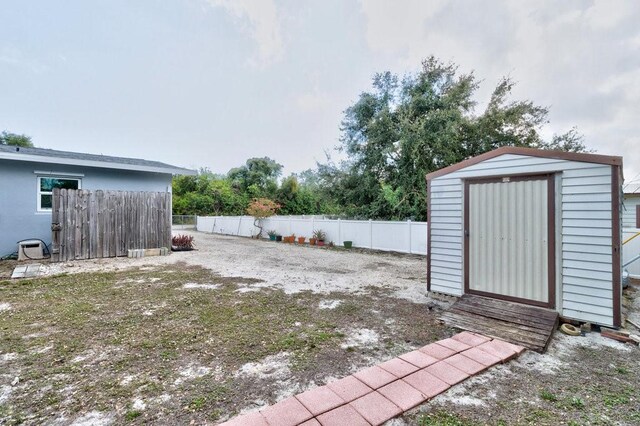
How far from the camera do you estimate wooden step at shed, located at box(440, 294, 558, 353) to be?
2.91 m

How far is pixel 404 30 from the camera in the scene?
1020 cm

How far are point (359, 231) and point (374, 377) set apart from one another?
28.8 feet

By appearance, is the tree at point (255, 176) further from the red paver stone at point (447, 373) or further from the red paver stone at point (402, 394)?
the red paver stone at point (402, 394)

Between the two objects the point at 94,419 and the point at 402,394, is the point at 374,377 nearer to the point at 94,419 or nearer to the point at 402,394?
the point at 402,394

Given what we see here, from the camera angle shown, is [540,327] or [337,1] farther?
[337,1]

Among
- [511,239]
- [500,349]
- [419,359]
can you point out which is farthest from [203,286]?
[511,239]

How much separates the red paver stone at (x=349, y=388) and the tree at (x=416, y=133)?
9730 mm

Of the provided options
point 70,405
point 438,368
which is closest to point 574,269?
point 438,368

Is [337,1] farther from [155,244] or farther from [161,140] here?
[161,140]

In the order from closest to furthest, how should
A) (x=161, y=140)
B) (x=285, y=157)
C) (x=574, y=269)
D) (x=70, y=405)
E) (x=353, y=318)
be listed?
1. (x=70, y=405)
2. (x=574, y=269)
3. (x=353, y=318)
4. (x=161, y=140)
5. (x=285, y=157)

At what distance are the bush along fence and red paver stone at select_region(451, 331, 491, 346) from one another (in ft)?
19.9

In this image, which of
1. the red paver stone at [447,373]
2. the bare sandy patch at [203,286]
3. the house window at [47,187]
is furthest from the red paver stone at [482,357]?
the house window at [47,187]

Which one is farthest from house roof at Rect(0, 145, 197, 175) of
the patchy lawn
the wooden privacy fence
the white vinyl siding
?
the white vinyl siding

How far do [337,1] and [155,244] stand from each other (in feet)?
33.9
